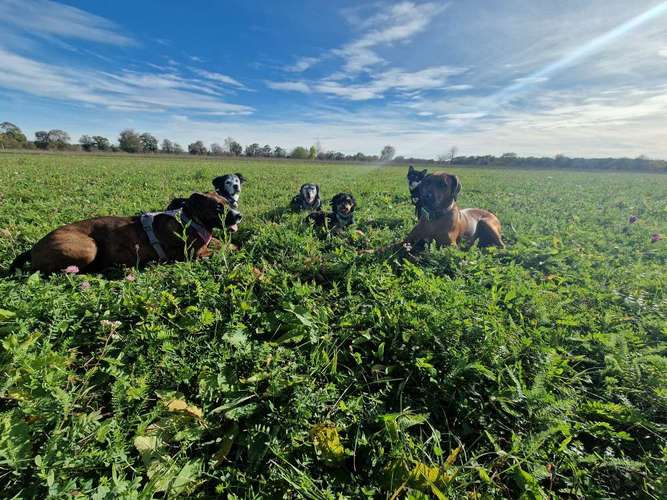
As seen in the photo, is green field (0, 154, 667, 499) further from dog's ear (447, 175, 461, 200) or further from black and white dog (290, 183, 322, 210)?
black and white dog (290, 183, 322, 210)

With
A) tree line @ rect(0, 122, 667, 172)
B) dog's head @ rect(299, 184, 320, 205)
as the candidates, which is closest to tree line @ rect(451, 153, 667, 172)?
tree line @ rect(0, 122, 667, 172)

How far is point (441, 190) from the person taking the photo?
4.40 meters

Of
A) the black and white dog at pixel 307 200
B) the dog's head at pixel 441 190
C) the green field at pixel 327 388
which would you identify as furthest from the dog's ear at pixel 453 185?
the black and white dog at pixel 307 200

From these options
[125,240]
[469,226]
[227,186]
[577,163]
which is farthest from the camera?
[577,163]

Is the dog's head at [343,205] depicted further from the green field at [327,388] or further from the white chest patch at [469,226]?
the green field at [327,388]

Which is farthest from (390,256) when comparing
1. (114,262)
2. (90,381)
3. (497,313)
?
(114,262)

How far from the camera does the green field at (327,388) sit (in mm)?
1304

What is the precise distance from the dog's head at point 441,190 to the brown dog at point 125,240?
3.01 metres

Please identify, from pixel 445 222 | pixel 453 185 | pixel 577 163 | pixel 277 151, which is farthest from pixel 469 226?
pixel 277 151

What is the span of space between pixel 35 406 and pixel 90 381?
315 millimetres

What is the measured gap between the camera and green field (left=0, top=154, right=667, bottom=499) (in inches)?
51.3

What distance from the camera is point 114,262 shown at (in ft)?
11.0

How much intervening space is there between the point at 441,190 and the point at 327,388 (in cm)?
366

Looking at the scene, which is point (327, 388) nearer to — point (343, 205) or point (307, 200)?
point (343, 205)
